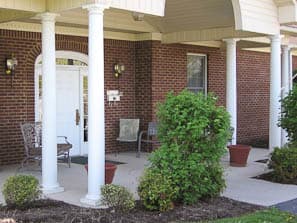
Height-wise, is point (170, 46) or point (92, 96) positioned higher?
point (170, 46)

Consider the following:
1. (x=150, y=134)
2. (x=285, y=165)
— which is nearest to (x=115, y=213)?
(x=285, y=165)

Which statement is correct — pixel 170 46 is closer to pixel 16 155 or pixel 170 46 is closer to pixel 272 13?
pixel 272 13

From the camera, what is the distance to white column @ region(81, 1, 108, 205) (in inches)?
280

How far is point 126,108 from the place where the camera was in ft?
42.9

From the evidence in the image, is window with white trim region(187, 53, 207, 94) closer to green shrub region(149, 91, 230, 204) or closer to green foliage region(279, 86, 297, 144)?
green foliage region(279, 86, 297, 144)

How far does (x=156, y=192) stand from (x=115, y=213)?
617 millimetres

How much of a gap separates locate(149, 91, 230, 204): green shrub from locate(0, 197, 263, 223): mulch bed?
320 millimetres

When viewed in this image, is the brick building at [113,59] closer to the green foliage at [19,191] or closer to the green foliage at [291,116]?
the green foliage at [291,116]

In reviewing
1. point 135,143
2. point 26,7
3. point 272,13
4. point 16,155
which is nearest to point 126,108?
point 135,143

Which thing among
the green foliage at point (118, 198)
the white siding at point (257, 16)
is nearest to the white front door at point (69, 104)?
the white siding at point (257, 16)

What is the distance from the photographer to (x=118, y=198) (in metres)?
6.66

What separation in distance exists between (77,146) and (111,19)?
10.6 feet

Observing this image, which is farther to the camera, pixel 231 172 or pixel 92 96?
pixel 231 172

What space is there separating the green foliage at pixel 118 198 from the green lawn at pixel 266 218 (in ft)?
4.05
